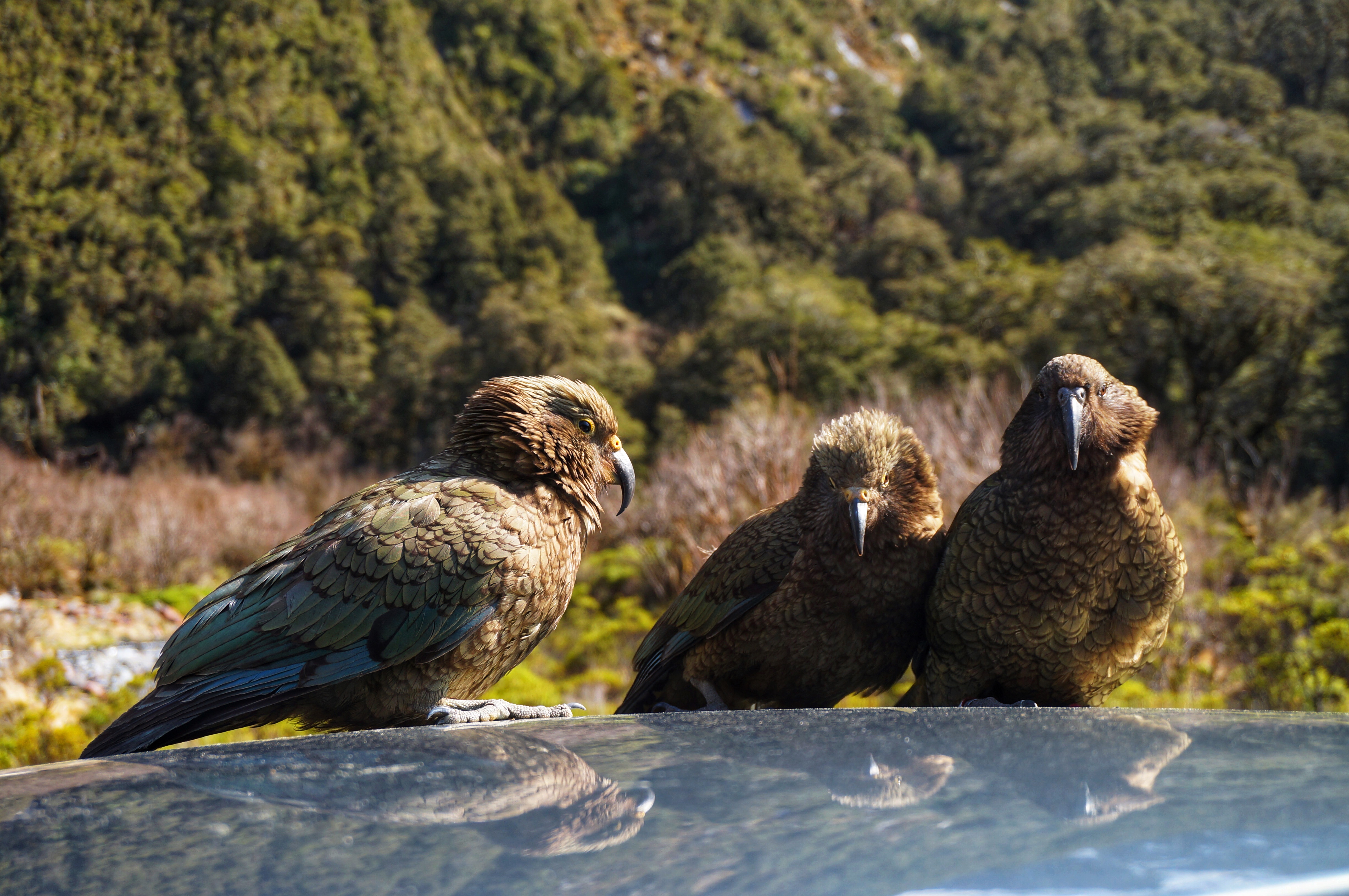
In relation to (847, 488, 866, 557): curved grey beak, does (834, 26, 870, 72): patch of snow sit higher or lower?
higher

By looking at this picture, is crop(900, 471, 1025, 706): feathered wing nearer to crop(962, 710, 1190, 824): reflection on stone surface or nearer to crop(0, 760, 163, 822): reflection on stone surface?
crop(962, 710, 1190, 824): reflection on stone surface

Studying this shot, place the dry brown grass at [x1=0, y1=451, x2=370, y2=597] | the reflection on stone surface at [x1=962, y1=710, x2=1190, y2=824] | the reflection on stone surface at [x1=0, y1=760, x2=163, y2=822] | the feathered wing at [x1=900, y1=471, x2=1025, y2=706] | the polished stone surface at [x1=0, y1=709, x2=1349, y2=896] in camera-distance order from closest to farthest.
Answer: the polished stone surface at [x1=0, y1=709, x2=1349, y2=896], the reflection on stone surface at [x1=962, y1=710, x2=1190, y2=824], the reflection on stone surface at [x1=0, y1=760, x2=163, y2=822], the feathered wing at [x1=900, y1=471, x2=1025, y2=706], the dry brown grass at [x1=0, y1=451, x2=370, y2=597]

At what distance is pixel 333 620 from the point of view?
228cm

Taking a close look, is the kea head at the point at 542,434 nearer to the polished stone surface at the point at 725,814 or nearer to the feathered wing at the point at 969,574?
the feathered wing at the point at 969,574

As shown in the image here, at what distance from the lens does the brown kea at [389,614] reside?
89.4 inches

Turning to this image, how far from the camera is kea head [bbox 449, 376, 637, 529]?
2643mm

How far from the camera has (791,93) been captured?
45.4 m

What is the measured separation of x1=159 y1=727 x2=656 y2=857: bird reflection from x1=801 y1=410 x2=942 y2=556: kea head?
4.45 ft

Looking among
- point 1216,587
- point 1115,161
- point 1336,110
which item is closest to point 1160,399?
point 1216,587

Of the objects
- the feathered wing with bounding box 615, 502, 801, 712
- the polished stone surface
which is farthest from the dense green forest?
the polished stone surface

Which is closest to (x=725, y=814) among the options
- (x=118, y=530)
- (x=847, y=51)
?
(x=118, y=530)

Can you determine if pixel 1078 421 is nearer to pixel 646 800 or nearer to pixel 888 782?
pixel 888 782

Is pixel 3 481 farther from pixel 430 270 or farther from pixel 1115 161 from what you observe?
pixel 1115 161

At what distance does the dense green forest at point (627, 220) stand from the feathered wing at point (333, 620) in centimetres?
824
